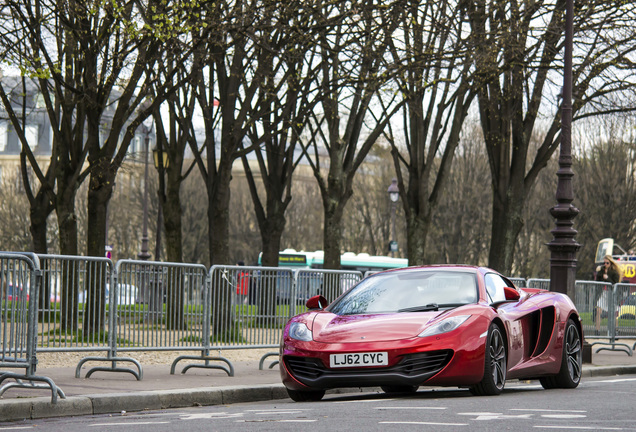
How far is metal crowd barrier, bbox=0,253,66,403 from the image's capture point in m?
9.37

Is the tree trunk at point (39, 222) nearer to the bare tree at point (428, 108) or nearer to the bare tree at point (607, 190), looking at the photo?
the bare tree at point (428, 108)

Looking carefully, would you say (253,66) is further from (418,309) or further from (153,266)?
(418,309)

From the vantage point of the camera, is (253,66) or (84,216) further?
(84,216)

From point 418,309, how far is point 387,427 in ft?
10.7

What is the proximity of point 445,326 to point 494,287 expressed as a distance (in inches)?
62.1

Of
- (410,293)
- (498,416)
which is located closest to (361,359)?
(410,293)

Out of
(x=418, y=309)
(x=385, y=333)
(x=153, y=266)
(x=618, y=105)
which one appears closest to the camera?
(x=385, y=333)

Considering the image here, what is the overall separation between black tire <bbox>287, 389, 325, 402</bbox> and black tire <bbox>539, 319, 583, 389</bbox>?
9.53 feet

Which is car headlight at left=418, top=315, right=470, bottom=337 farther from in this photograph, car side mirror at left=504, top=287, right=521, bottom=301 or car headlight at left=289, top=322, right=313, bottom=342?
car side mirror at left=504, top=287, right=521, bottom=301

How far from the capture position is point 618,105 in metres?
24.1

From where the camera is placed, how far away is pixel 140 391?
10211mm

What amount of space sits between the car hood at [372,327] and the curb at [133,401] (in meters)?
1.36

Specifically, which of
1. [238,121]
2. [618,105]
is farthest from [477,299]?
[618,105]

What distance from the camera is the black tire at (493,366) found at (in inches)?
389
